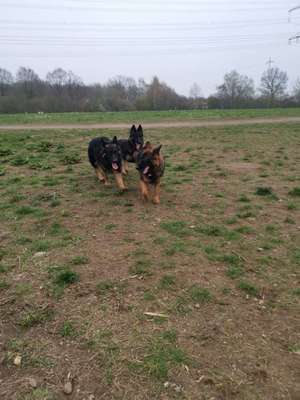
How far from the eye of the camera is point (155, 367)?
99.7 inches

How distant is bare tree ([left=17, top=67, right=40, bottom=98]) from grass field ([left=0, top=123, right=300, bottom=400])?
200 ft

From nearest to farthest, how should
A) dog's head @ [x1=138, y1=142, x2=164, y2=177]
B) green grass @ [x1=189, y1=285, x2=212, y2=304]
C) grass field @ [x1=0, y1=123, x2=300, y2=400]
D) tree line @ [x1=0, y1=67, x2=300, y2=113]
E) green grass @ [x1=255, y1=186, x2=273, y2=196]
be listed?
1. grass field @ [x1=0, y1=123, x2=300, y2=400]
2. green grass @ [x1=189, y1=285, x2=212, y2=304]
3. dog's head @ [x1=138, y1=142, x2=164, y2=177]
4. green grass @ [x1=255, y1=186, x2=273, y2=196]
5. tree line @ [x1=0, y1=67, x2=300, y2=113]

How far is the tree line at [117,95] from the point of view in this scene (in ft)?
186

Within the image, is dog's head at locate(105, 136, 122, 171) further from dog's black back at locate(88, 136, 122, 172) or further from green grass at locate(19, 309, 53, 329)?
green grass at locate(19, 309, 53, 329)

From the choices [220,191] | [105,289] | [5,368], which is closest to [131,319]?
[105,289]

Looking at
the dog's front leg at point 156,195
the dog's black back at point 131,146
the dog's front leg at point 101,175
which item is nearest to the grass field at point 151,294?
the dog's front leg at point 156,195

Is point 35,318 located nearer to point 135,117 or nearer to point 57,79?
point 135,117

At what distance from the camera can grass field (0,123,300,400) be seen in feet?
8.13

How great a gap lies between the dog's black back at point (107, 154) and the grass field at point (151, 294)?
24.4 inches

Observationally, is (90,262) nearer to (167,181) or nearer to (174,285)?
(174,285)

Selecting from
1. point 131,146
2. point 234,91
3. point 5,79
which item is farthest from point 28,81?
point 131,146

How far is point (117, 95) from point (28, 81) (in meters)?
18.9

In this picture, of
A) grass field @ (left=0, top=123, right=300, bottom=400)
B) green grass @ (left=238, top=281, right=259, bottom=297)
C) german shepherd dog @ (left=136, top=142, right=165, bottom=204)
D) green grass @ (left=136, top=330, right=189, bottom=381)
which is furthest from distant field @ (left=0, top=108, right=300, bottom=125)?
green grass @ (left=136, top=330, right=189, bottom=381)

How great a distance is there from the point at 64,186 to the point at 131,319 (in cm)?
494
